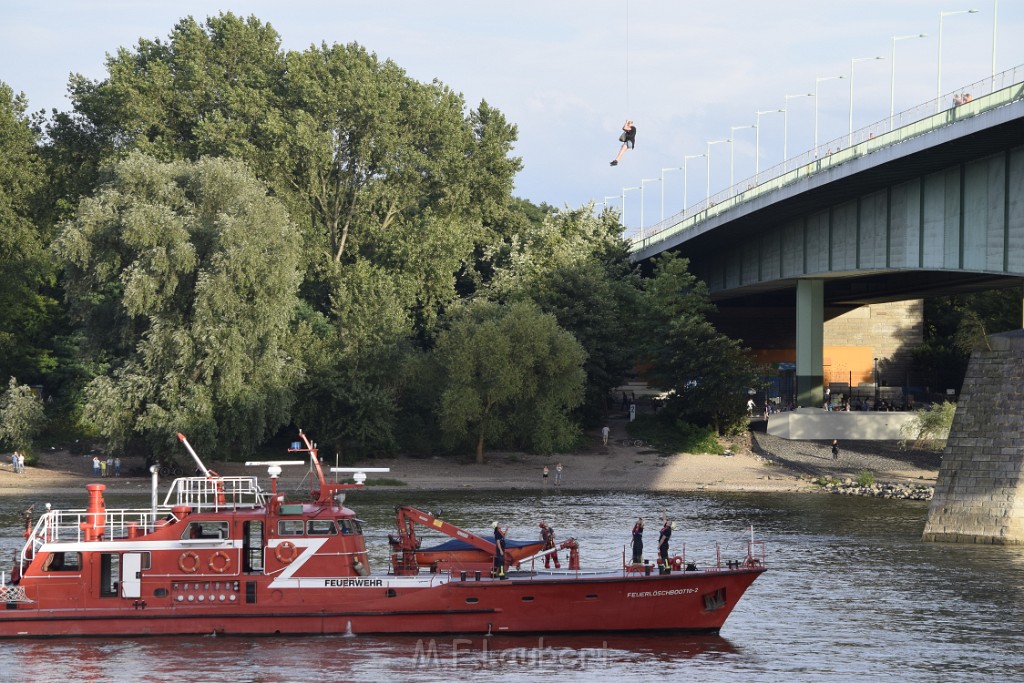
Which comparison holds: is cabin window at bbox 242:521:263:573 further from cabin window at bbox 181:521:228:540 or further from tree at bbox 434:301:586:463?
tree at bbox 434:301:586:463

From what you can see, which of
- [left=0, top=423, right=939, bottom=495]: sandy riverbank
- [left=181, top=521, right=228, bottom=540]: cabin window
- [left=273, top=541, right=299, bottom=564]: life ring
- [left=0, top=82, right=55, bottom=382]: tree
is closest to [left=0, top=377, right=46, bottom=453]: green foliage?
[left=0, top=423, right=939, bottom=495]: sandy riverbank

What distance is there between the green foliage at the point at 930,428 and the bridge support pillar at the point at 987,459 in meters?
27.5

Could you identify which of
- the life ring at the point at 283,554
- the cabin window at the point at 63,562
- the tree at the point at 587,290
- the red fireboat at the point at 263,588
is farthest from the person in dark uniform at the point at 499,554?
the tree at the point at 587,290

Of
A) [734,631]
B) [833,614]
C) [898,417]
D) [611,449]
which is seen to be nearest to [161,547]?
[734,631]

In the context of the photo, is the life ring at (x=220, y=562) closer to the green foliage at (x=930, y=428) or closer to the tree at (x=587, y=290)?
the tree at (x=587, y=290)

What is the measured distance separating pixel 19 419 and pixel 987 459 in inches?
2202

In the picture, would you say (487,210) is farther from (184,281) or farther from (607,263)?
(184,281)

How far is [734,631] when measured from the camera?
38.9m

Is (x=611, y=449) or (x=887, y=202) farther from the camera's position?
(x=611, y=449)

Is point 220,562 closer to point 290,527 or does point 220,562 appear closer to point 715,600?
point 290,527

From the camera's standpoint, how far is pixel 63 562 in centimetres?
3703

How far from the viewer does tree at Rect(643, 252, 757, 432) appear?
3548 inches

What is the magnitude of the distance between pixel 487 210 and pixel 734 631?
247 feet

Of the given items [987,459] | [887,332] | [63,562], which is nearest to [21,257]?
[63,562]
